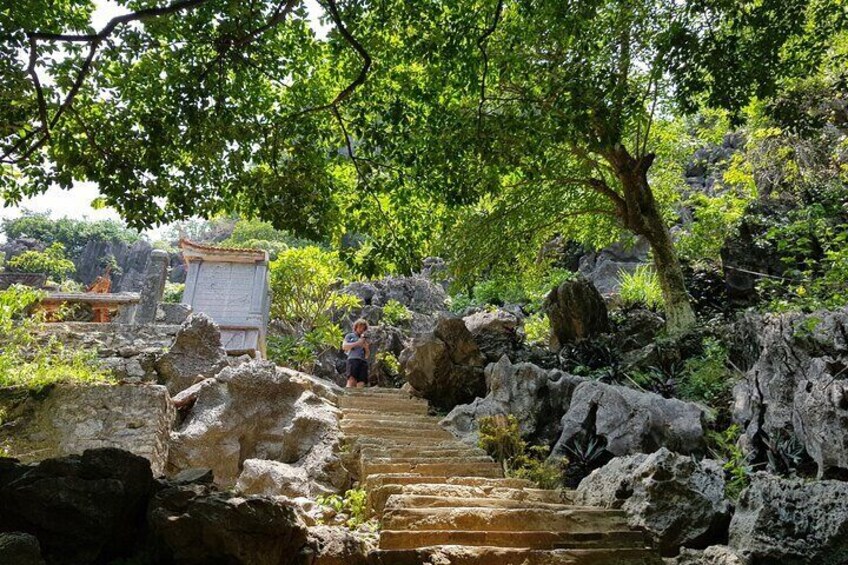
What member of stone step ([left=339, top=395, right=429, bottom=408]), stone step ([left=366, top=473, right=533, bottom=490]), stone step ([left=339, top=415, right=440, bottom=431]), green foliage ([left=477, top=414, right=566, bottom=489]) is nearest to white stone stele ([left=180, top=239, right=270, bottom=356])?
stone step ([left=339, top=395, right=429, bottom=408])

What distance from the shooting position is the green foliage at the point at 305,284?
1320 cm

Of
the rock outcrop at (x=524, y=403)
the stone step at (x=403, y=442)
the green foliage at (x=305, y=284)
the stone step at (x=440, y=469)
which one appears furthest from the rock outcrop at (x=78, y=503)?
the green foliage at (x=305, y=284)

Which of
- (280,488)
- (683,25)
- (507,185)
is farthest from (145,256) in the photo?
(683,25)

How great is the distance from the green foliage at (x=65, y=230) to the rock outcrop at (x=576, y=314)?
3007 centimetres

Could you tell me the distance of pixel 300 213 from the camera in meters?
5.91

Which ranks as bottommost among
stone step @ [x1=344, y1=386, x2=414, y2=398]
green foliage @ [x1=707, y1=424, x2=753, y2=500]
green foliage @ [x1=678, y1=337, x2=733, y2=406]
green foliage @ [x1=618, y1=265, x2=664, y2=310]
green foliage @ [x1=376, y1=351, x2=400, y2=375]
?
stone step @ [x1=344, y1=386, x2=414, y2=398]

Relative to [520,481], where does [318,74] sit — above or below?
above

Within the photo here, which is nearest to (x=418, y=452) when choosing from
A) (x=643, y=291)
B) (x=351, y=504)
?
(x=351, y=504)

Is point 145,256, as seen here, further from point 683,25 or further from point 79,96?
point 683,25

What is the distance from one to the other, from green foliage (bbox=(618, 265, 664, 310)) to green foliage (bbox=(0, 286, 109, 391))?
11.5m

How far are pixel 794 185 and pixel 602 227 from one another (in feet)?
14.5

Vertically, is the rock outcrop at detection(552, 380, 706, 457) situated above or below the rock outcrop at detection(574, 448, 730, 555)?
above

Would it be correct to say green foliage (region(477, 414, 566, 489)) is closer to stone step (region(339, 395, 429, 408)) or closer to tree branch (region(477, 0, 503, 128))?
stone step (region(339, 395, 429, 408))

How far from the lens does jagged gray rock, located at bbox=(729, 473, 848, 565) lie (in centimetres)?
412
